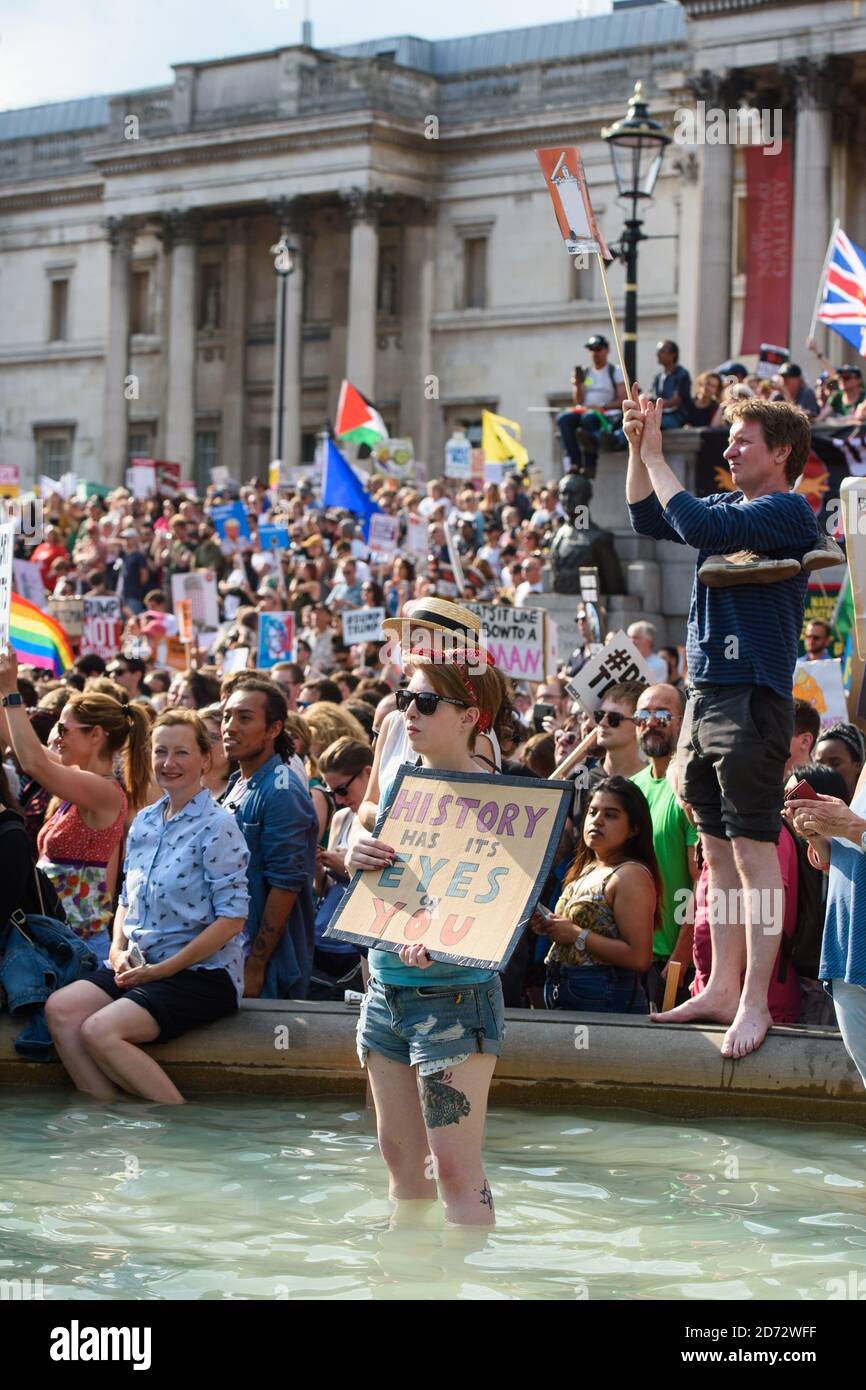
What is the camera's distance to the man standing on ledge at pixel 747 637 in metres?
6.70

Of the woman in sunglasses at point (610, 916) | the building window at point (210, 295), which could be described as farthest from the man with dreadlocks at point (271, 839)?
the building window at point (210, 295)

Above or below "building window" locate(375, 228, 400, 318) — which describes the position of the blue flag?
below

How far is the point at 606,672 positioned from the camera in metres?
9.49

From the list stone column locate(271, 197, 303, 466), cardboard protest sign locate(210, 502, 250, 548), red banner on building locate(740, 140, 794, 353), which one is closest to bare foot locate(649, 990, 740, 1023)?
cardboard protest sign locate(210, 502, 250, 548)

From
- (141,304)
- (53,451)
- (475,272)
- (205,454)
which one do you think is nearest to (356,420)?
(475,272)

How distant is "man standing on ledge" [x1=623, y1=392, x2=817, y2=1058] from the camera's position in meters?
6.70

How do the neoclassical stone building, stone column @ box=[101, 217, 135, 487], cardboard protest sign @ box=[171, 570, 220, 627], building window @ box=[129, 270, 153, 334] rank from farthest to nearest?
building window @ box=[129, 270, 153, 334], stone column @ box=[101, 217, 135, 487], the neoclassical stone building, cardboard protest sign @ box=[171, 570, 220, 627]

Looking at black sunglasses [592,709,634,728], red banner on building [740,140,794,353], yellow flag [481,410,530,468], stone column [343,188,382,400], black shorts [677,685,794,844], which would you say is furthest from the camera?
stone column [343,188,382,400]

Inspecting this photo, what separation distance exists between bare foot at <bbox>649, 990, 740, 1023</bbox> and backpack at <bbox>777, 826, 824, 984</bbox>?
0.37 meters

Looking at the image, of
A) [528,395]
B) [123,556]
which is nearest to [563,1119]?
[123,556]

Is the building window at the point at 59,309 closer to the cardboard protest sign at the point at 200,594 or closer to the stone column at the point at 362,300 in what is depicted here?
the stone column at the point at 362,300

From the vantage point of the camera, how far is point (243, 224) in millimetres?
59750

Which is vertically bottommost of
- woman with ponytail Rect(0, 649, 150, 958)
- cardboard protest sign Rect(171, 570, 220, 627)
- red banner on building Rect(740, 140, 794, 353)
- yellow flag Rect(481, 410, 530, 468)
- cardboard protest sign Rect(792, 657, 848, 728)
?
woman with ponytail Rect(0, 649, 150, 958)

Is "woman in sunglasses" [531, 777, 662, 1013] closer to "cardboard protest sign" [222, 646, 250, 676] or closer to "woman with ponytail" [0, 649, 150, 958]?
"woman with ponytail" [0, 649, 150, 958]
